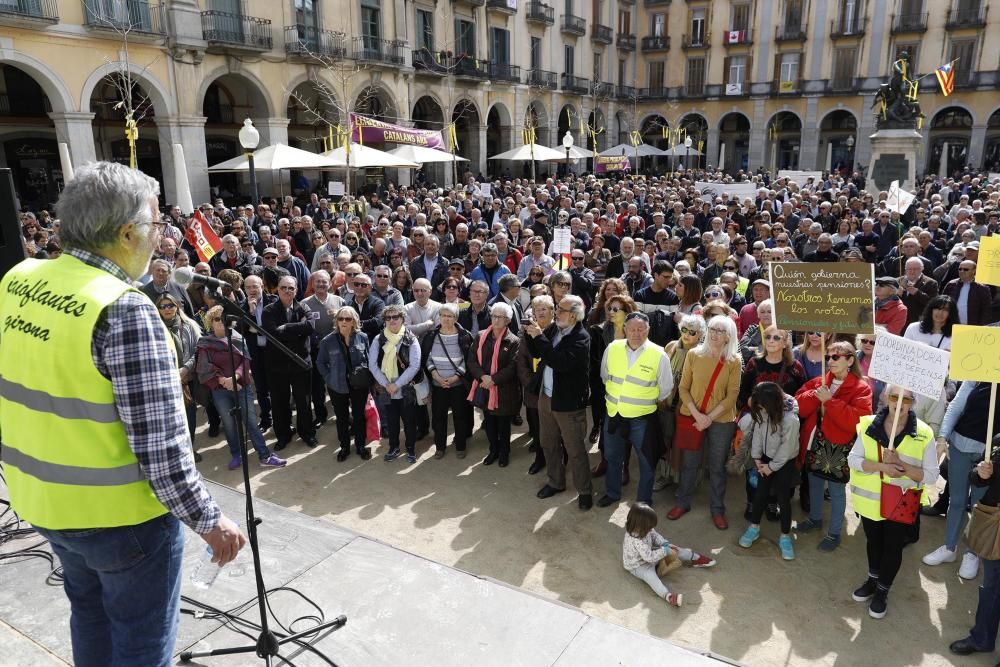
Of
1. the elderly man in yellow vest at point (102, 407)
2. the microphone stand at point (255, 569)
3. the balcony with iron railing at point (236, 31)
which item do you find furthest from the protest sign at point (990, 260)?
the balcony with iron railing at point (236, 31)

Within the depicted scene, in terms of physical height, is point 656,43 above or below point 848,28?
above

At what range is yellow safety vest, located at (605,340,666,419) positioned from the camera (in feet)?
16.2

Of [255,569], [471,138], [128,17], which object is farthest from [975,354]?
[471,138]

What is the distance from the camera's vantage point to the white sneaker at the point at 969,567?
4336 millimetres

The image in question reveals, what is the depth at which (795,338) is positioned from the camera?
6555 mm

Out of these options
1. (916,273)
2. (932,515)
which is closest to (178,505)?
(932,515)

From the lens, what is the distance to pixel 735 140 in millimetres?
46812

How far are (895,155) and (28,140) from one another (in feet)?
88.4

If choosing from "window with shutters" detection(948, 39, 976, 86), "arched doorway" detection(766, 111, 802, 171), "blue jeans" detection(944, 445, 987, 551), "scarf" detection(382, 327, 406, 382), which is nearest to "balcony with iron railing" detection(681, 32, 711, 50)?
"arched doorway" detection(766, 111, 802, 171)

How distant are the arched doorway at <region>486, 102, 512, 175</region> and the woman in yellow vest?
30.8 m

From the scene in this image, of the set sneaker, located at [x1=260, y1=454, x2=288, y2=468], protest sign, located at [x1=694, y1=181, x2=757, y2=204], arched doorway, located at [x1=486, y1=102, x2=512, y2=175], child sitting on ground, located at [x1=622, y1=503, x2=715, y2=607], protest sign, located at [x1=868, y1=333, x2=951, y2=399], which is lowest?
sneaker, located at [x1=260, y1=454, x2=288, y2=468]

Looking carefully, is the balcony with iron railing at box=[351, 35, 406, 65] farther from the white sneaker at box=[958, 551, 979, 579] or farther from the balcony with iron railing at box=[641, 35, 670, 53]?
the balcony with iron railing at box=[641, 35, 670, 53]

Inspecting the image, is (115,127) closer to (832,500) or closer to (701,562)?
(701,562)

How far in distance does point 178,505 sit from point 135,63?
2028 centimetres
